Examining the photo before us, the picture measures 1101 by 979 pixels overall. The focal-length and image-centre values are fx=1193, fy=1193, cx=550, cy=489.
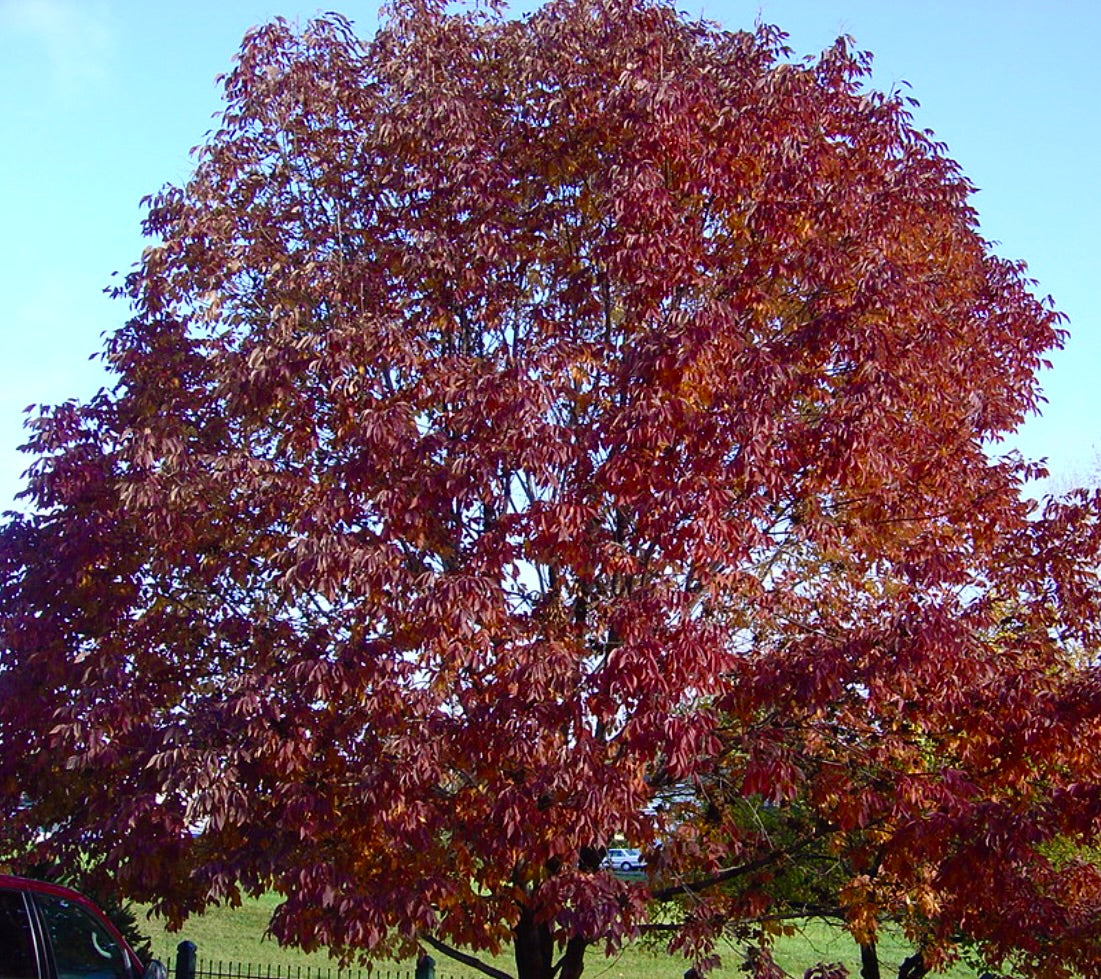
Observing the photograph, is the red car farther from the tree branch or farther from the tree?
the tree branch

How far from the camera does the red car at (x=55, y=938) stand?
7074 mm

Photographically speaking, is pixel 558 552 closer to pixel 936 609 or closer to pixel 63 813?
pixel 936 609

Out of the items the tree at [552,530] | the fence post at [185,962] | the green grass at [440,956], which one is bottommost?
the green grass at [440,956]

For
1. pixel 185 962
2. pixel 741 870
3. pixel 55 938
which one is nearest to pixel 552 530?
pixel 741 870

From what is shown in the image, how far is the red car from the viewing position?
7074 mm

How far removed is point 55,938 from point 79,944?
0.26 meters

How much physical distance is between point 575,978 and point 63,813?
3788 mm

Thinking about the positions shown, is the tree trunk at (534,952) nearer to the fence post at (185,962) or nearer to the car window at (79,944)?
the car window at (79,944)

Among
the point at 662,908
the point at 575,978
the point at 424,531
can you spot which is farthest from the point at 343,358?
the point at 662,908

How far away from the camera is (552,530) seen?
684 centimetres

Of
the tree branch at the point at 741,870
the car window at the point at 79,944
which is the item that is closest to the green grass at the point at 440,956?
the tree branch at the point at 741,870

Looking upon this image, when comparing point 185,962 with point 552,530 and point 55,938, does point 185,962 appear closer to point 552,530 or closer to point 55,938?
point 55,938

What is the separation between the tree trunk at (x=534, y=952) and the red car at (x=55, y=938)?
246 cm

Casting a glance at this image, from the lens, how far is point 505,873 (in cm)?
684
